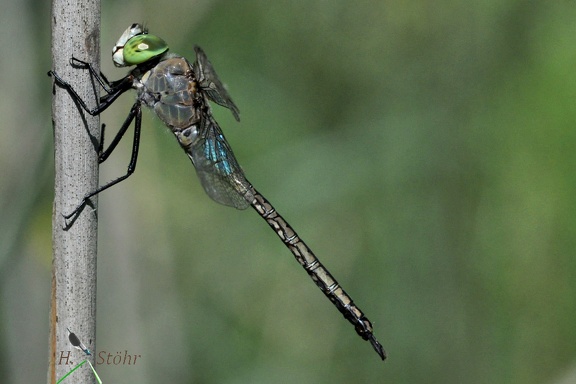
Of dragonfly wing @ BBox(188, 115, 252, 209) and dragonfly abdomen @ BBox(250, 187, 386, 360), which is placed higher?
dragonfly wing @ BBox(188, 115, 252, 209)

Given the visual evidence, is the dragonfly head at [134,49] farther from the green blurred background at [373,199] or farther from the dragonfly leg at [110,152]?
the green blurred background at [373,199]

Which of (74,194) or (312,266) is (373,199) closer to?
(312,266)

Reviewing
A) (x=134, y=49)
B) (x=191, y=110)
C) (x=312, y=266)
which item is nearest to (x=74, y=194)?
(x=134, y=49)

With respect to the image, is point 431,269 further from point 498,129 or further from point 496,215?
point 498,129

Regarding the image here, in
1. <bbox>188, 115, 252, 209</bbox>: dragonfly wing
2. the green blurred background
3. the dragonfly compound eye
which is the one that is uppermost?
the dragonfly compound eye

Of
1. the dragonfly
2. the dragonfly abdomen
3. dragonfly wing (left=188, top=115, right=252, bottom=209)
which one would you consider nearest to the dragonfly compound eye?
the dragonfly

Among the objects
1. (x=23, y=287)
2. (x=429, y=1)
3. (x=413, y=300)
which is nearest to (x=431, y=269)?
(x=413, y=300)

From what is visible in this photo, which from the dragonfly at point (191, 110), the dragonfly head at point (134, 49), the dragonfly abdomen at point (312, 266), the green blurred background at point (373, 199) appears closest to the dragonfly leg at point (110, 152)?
the dragonfly at point (191, 110)

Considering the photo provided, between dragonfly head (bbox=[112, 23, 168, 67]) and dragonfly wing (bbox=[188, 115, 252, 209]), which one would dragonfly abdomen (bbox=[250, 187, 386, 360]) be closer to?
dragonfly wing (bbox=[188, 115, 252, 209])
